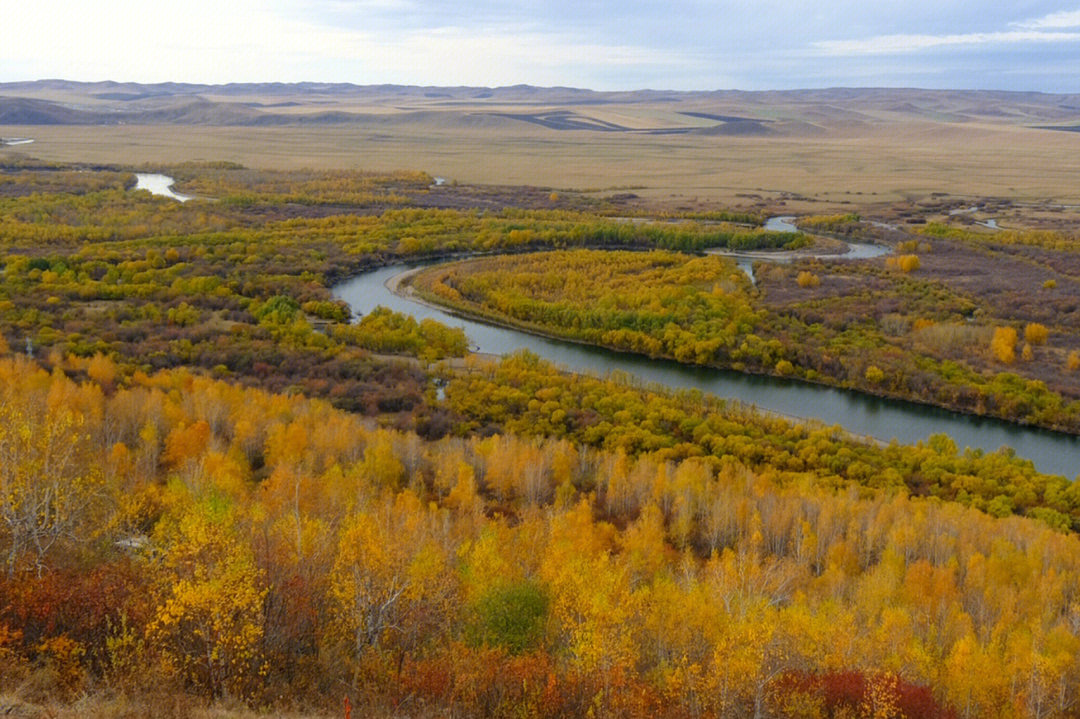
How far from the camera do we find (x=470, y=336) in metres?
46.8

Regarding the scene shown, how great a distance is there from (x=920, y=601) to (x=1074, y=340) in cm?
3318

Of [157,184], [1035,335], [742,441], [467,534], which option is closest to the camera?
[467,534]

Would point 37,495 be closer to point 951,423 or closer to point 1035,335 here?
point 951,423

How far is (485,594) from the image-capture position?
12.9 m

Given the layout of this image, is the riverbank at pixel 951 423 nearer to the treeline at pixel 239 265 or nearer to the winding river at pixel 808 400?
the winding river at pixel 808 400

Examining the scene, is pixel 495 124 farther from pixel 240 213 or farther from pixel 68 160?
pixel 240 213

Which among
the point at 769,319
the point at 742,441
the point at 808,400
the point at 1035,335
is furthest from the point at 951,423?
the point at 769,319

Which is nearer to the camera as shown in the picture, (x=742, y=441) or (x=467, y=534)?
(x=467, y=534)

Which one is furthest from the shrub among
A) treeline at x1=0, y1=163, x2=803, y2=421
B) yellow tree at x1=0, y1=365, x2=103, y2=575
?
yellow tree at x1=0, y1=365, x2=103, y2=575

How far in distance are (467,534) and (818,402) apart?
23441mm

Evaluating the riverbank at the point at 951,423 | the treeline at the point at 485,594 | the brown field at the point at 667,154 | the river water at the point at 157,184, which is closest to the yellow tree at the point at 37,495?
the treeline at the point at 485,594

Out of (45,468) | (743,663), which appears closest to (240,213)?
(45,468)

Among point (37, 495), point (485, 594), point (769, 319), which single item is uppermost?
point (37, 495)

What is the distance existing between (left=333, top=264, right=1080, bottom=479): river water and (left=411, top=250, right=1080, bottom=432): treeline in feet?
2.30
